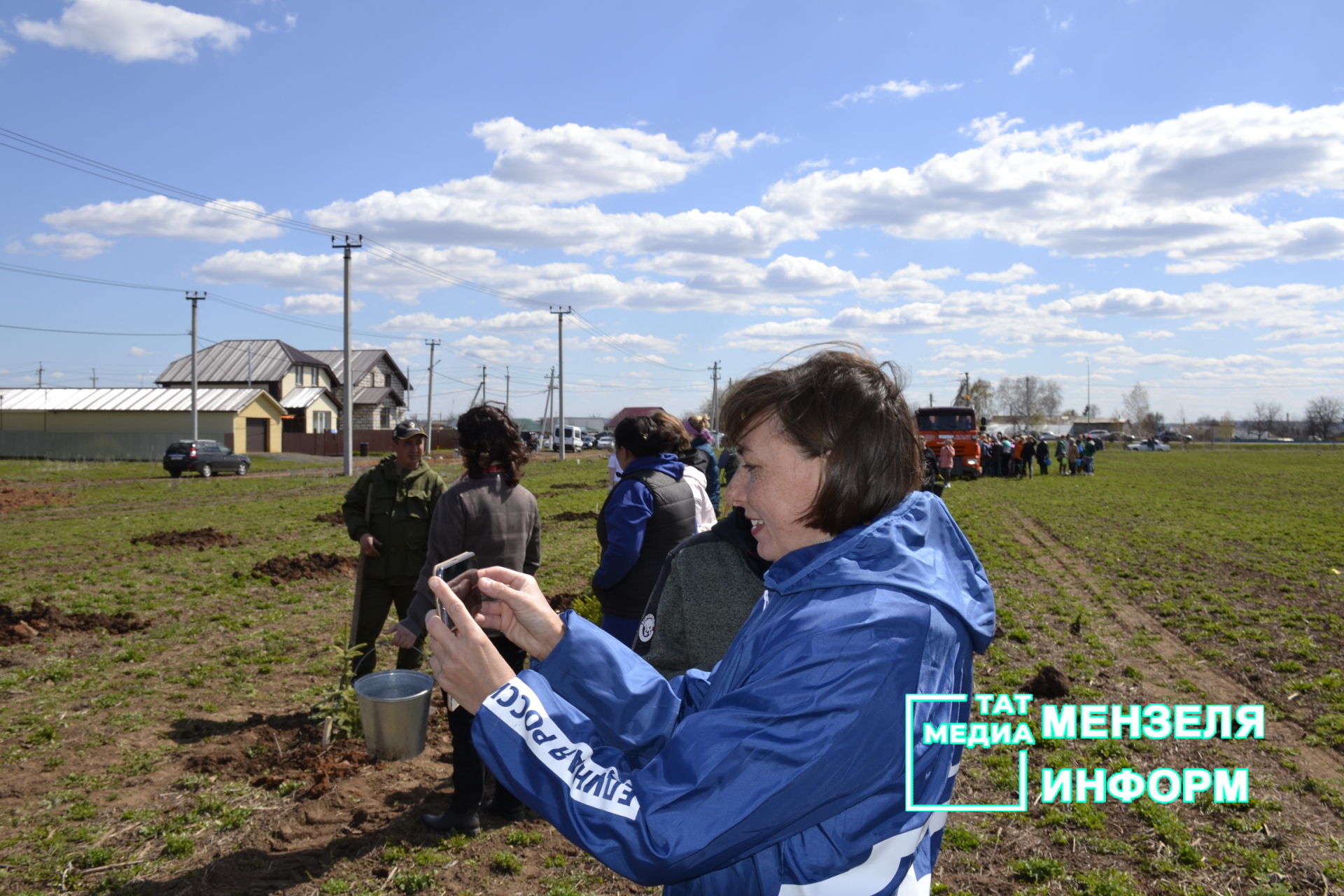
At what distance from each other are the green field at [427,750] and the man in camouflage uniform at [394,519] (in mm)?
634

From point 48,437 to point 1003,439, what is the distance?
52750 mm

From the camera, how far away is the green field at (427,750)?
4262mm

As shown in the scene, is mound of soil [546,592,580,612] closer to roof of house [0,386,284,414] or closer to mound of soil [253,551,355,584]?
mound of soil [253,551,355,584]

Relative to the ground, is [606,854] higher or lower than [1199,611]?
higher

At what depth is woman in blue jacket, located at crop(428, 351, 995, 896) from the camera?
1.21 m

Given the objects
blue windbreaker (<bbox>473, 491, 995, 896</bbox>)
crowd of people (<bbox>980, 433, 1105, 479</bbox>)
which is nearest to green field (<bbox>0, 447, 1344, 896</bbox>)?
blue windbreaker (<bbox>473, 491, 995, 896</bbox>)

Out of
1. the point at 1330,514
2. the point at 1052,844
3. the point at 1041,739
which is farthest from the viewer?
the point at 1330,514

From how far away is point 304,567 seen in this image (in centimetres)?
1213

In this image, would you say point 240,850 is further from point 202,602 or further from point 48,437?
point 48,437

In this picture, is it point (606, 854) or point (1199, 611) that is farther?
point (1199, 611)

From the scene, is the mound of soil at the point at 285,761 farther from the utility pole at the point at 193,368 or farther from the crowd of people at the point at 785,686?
the utility pole at the point at 193,368

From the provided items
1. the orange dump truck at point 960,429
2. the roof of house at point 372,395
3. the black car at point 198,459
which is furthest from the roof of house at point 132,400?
the orange dump truck at point 960,429

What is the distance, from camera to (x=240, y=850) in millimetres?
4387

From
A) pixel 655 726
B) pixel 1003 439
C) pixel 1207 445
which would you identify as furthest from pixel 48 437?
pixel 1207 445
